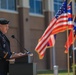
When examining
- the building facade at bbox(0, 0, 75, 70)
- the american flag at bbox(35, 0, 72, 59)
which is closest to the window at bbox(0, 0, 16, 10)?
the building facade at bbox(0, 0, 75, 70)

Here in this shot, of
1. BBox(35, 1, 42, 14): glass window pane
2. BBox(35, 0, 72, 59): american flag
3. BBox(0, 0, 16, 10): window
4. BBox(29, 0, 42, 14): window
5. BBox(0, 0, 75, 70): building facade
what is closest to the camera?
BBox(35, 0, 72, 59): american flag

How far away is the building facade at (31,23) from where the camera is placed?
109 feet

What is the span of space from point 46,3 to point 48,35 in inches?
909

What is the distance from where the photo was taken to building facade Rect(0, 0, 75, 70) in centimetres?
3323

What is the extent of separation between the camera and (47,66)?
3716 centimetres

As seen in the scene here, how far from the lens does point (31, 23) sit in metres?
35.5

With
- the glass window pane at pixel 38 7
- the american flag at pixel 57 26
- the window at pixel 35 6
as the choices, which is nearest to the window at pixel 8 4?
the window at pixel 35 6

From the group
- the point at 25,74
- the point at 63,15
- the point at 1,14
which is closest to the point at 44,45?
the point at 63,15

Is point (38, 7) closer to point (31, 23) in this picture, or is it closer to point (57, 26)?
point (31, 23)

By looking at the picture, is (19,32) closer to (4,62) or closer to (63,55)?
(63,55)

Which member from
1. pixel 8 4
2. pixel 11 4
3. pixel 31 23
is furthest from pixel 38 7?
pixel 8 4

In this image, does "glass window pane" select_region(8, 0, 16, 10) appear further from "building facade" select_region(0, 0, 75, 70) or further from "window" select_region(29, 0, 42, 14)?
"window" select_region(29, 0, 42, 14)

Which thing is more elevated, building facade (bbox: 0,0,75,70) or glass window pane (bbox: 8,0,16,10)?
glass window pane (bbox: 8,0,16,10)

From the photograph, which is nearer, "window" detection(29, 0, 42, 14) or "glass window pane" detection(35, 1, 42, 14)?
"window" detection(29, 0, 42, 14)
